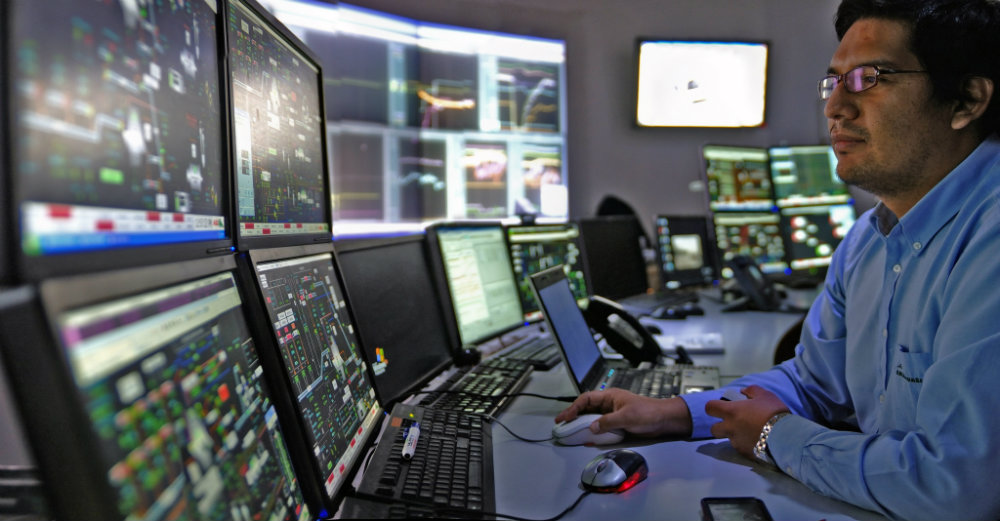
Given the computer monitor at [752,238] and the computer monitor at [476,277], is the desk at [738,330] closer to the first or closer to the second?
the computer monitor at [752,238]

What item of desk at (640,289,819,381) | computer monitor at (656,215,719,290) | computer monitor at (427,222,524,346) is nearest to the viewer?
computer monitor at (427,222,524,346)

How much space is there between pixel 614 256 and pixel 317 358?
2.13 m

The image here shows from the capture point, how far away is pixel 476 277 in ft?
6.08

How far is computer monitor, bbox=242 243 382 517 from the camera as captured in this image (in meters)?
0.74

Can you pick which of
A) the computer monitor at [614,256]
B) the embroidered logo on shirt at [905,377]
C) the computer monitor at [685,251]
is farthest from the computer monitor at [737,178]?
the embroidered logo on shirt at [905,377]

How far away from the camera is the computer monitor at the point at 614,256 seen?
2.64 metres

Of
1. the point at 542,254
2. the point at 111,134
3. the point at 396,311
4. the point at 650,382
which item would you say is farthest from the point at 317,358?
the point at 542,254

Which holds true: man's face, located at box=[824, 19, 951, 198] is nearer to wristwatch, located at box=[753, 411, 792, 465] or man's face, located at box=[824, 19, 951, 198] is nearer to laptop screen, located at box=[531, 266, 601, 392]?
wristwatch, located at box=[753, 411, 792, 465]

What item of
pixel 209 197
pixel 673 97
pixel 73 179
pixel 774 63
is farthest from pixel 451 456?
pixel 774 63

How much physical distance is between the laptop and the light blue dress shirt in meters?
0.20

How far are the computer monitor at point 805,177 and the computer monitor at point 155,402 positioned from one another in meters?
3.30

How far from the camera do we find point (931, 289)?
0.97 meters

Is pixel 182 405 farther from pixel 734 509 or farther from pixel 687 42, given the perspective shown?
pixel 687 42

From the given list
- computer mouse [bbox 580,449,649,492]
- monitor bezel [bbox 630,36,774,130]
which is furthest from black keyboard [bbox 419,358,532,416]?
monitor bezel [bbox 630,36,774,130]
